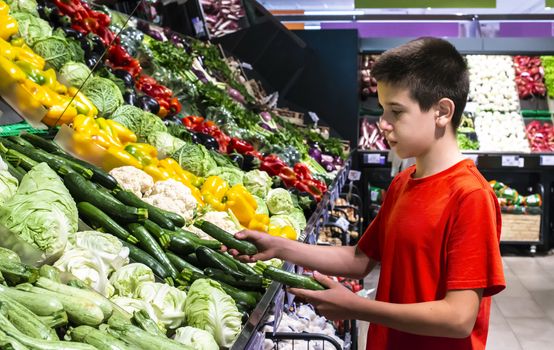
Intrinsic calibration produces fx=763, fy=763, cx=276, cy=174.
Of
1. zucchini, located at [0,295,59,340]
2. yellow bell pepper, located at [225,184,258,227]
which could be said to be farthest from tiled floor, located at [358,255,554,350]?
zucchini, located at [0,295,59,340]

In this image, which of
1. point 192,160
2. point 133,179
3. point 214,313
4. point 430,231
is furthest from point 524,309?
point 214,313

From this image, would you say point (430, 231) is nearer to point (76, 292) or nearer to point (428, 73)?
point (428, 73)

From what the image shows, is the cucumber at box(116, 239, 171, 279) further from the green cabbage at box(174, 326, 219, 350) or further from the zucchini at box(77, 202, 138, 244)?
the green cabbage at box(174, 326, 219, 350)

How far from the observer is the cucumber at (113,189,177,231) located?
2.56 m

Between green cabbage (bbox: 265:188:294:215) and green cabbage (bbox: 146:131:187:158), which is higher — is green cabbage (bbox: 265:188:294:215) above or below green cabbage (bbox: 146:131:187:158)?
below

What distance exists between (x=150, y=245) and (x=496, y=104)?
811cm

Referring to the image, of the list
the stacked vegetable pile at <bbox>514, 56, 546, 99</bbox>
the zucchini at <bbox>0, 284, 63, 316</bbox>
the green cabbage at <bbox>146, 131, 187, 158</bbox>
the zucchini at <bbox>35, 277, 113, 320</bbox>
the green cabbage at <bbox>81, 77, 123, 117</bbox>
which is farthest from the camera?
the stacked vegetable pile at <bbox>514, 56, 546, 99</bbox>

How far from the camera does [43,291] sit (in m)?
1.58

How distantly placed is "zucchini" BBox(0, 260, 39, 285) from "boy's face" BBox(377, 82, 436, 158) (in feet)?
3.24

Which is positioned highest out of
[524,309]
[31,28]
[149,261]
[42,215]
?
[31,28]

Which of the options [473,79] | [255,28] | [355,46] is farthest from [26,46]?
[473,79]

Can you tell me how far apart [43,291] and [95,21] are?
137 inches

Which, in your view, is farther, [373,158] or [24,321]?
[373,158]

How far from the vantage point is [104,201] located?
8.04 feet
